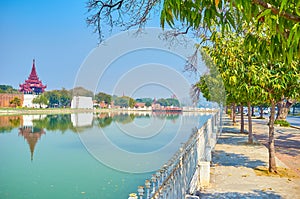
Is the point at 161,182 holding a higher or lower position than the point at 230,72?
lower

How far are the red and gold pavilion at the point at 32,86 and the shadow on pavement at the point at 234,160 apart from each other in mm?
90167

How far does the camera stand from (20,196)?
1022 cm

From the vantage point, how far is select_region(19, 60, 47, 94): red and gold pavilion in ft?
301

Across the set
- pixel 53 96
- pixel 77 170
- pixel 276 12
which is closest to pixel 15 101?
pixel 53 96

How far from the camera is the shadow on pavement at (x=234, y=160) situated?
875 centimetres

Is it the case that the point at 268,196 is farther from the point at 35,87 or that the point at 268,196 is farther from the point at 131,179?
the point at 35,87

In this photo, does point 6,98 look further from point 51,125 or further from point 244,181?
point 244,181

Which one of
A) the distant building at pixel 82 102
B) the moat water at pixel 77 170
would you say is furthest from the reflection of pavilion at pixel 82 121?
the moat water at pixel 77 170

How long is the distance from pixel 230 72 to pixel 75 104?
79168 millimetres

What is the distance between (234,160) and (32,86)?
92.7 metres

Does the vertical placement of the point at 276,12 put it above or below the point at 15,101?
above

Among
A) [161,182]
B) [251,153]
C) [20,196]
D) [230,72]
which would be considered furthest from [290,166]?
[20,196]

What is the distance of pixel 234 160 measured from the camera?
30.8 feet

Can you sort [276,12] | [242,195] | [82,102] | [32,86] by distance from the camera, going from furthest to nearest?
1. [32,86]
2. [82,102]
3. [242,195]
4. [276,12]
